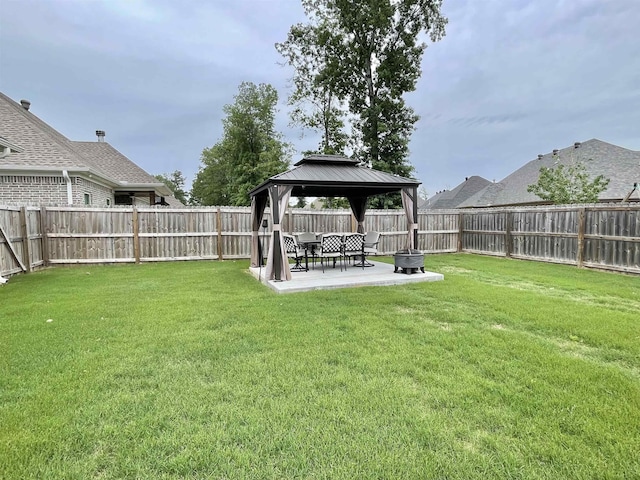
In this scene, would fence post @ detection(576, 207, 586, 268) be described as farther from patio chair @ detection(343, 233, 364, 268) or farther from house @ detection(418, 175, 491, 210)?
house @ detection(418, 175, 491, 210)

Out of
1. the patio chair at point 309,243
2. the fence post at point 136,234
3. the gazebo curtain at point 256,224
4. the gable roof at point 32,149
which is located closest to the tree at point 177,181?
the gable roof at point 32,149

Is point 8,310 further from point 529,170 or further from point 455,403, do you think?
point 529,170

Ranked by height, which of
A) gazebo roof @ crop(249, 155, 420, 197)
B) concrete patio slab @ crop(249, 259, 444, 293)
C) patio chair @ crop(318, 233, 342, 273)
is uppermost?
gazebo roof @ crop(249, 155, 420, 197)

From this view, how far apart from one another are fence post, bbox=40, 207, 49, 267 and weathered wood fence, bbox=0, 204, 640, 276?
0.02 meters

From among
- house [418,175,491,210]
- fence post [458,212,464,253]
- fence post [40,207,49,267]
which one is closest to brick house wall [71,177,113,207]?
fence post [40,207,49,267]

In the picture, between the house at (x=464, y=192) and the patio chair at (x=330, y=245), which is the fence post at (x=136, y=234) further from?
the house at (x=464, y=192)

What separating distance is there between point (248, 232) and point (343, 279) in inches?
217

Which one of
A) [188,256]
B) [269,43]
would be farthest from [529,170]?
[188,256]

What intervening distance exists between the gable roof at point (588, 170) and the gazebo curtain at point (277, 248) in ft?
61.6

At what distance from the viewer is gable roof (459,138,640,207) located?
18.2 m

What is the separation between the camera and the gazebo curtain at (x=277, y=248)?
7.60 m

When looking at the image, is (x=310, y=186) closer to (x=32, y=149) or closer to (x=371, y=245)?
(x=371, y=245)

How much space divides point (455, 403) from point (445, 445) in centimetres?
56

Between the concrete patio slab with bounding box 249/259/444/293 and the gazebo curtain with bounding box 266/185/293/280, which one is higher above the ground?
the gazebo curtain with bounding box 266/185/293/280
